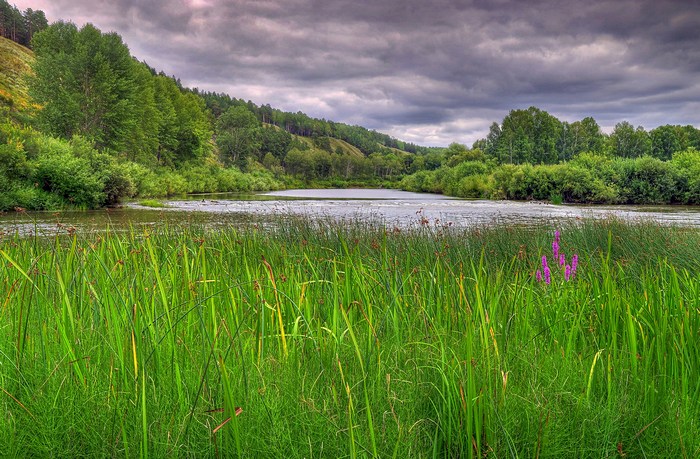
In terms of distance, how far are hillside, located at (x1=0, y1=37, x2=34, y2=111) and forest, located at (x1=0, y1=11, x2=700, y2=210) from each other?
287mm

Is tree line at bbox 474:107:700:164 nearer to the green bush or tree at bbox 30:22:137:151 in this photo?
tree at bbox 30:22:137:151

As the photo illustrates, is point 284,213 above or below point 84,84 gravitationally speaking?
below

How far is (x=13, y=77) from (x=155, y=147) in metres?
25.1

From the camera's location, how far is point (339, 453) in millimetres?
1750

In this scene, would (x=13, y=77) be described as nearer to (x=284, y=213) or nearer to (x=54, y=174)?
(x=54, y=174)

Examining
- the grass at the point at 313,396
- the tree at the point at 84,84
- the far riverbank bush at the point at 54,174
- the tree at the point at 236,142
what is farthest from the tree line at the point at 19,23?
the grass at the point at 313,396

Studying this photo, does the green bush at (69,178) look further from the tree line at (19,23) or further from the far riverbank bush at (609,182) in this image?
the tree line at (19,23)

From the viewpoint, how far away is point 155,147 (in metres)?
53.6

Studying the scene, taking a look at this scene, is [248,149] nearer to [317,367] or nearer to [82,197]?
[82,197]

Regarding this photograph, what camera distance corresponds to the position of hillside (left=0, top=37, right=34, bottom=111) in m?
47.9

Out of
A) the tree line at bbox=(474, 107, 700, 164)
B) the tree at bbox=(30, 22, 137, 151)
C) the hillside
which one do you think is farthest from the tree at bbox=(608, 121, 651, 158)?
the hillside

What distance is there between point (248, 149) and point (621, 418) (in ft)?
284

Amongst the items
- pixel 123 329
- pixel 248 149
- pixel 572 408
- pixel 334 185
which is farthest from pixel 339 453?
pixel 334 185

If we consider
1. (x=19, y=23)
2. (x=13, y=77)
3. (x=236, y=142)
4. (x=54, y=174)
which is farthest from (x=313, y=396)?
(x=19, y=23)
